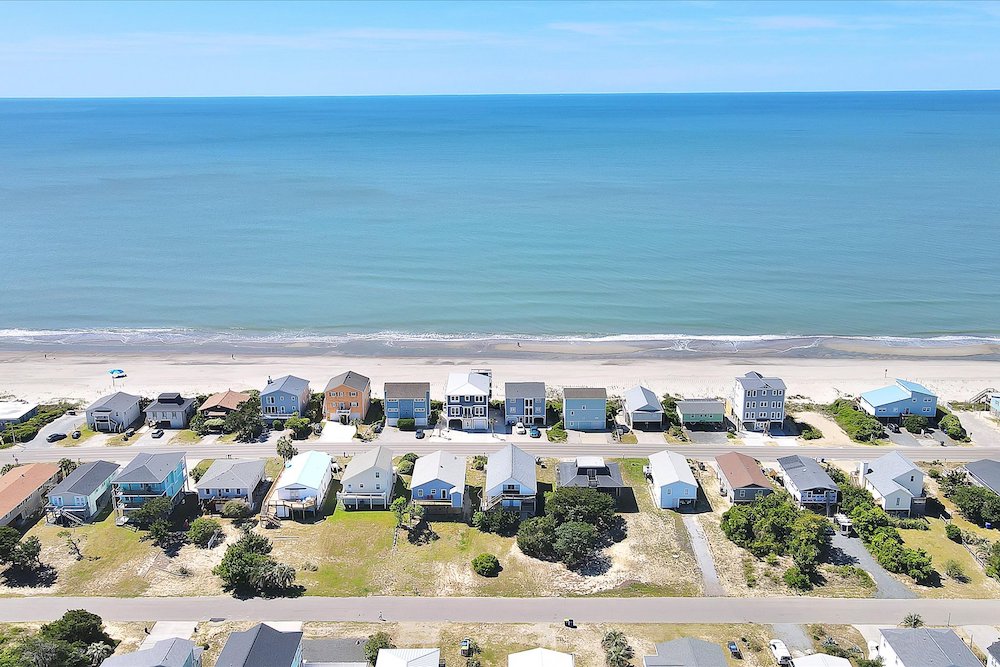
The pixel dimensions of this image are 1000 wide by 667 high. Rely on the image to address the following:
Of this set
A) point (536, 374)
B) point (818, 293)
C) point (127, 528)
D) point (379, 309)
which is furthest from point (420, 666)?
point (818, 293)

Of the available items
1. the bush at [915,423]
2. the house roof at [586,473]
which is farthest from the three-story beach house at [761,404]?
the house roof at [586,473]

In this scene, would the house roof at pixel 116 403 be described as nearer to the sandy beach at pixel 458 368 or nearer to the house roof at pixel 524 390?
the sandy beach at pixel 458 368

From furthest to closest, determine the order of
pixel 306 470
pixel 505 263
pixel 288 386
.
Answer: pixel 505 263 < pixel 288 386 < pixel 306 470

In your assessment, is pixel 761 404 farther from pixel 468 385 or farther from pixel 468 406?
pixel 468 385

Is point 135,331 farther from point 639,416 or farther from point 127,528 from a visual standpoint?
point 639,416

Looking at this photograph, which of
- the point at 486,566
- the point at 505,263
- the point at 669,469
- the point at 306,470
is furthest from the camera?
the point at 505,263

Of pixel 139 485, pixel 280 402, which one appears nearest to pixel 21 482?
pixel 139 485
